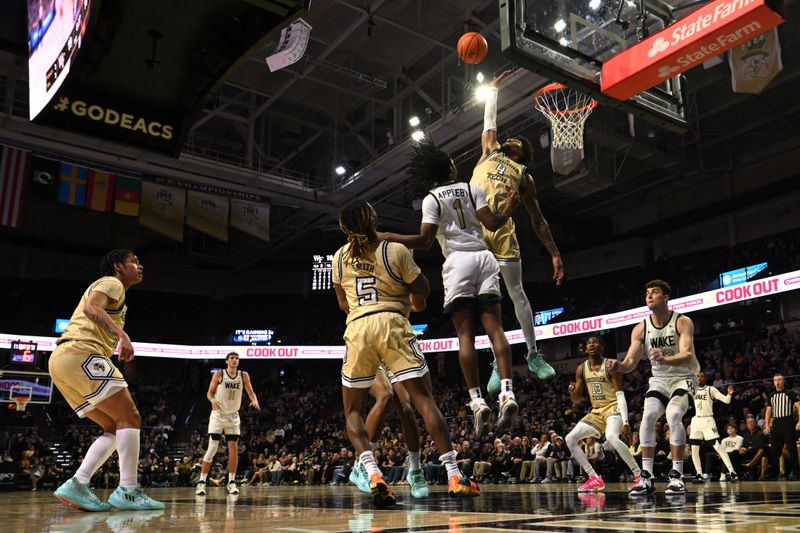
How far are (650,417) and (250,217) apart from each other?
15.5 metres

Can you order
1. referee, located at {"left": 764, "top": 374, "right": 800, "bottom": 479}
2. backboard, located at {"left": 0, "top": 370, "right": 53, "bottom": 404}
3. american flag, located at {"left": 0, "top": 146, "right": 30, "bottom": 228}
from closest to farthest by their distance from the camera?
referee, located at {"left": 764, "top": 374, "right": 800, "bottom": 479}
american flag, located at {"left": 0, "top": 146, "right": 30, "bottom": 228}
backboard, located at {"left": 0, "top": 370, "right": 53, "bottom": 404}

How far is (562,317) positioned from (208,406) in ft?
49.6

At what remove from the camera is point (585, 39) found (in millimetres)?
7297

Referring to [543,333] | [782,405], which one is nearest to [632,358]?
[782,405]

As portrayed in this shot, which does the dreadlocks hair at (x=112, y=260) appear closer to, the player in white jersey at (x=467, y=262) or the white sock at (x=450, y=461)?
the player in white jersey at (x=467, y=262)

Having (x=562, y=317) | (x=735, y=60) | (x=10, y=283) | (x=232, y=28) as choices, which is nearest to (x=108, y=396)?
(x=232, y=28)

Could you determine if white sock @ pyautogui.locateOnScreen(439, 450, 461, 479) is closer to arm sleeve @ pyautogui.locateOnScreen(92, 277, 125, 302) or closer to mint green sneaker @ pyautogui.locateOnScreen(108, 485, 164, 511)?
mint green sneaker @ pyautogui.locateOnScreen(108, 485, 164, 511)

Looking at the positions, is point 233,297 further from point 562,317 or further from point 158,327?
point 562,317

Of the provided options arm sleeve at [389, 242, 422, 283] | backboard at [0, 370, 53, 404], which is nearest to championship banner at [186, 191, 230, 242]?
backboard at [0, 370, 53, 404]

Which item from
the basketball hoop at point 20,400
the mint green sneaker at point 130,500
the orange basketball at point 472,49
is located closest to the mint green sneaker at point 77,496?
the mint green sneaker at point 130,500

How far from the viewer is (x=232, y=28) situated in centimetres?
479

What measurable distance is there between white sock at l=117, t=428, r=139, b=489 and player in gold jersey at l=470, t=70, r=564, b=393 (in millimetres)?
2598

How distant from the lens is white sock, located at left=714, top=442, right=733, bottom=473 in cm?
1119

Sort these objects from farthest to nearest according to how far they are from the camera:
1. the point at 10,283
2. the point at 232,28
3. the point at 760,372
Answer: the point at 10,283, the point at 760,372, the point at 232,28
